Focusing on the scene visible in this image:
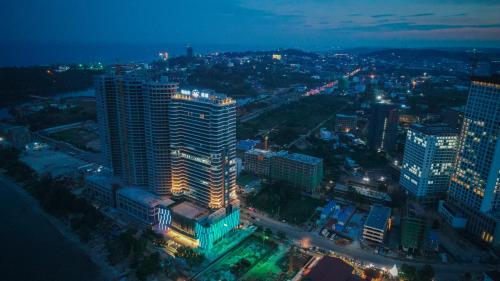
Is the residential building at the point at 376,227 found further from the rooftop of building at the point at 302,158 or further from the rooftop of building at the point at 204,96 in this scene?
the rooftop of building at the point at 204,96

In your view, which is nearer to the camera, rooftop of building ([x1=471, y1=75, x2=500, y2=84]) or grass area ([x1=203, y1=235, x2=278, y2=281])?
grass area ([x1=203, y1=235, x2=278, y2=281])

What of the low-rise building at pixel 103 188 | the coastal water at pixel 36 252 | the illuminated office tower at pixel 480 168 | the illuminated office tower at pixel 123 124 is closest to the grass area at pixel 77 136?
the low-rise building at pixel 103 188

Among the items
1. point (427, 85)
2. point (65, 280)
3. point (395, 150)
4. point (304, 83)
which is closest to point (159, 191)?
point (65, 280)

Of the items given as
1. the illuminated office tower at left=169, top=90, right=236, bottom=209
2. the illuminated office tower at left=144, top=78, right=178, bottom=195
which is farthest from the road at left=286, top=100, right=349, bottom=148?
the illuminated office tower at left=144, top=78, right=178, bottom=195

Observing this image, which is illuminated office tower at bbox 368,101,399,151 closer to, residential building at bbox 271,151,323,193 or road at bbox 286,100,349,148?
road at bbox 286,100,349,148

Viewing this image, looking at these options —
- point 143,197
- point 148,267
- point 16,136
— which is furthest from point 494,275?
point 16,136

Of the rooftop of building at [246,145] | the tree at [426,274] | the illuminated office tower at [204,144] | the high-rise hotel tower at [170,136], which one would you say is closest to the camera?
the tree at [426,274]

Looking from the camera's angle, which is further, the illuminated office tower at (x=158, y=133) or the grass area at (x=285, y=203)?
the grass area at (x=285, y=203)
